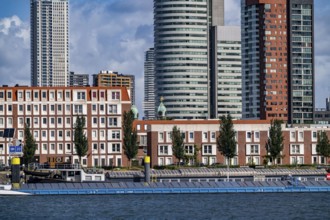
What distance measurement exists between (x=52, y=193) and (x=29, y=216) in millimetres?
31513

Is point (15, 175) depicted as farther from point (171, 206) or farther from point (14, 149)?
point (171, 206)

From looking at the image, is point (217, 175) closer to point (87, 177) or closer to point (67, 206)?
point (87, 177)

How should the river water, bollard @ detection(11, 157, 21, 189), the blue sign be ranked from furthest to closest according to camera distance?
the blue sign < bollard @ detection(11, 157, 21, 189) < the river water

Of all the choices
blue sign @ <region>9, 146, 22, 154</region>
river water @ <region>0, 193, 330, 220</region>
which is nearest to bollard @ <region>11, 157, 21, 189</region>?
river water @ <region>0, 193, 330, 220</region>

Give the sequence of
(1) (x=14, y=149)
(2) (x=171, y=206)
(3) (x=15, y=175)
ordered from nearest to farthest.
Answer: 1. (2) (x=171, y=206)
2. (3) (x=15, y=175)
3. (1) (x=14, y=149)

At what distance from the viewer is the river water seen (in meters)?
117

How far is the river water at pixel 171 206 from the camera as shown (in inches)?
4597

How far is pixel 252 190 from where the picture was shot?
150625 millimetres

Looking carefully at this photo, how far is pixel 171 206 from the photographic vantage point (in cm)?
12900

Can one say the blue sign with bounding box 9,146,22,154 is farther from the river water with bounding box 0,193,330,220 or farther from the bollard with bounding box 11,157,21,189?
the river water with bounding box 0,193,330,220

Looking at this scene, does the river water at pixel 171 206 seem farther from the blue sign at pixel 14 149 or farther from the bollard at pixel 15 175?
the blue sign at pixel 14 149

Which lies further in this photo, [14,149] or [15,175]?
[14,149]

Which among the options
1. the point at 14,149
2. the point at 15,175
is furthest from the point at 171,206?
the point at 14,149

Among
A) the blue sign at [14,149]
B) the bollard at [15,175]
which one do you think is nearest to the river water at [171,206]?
the bollard at [15,175]
